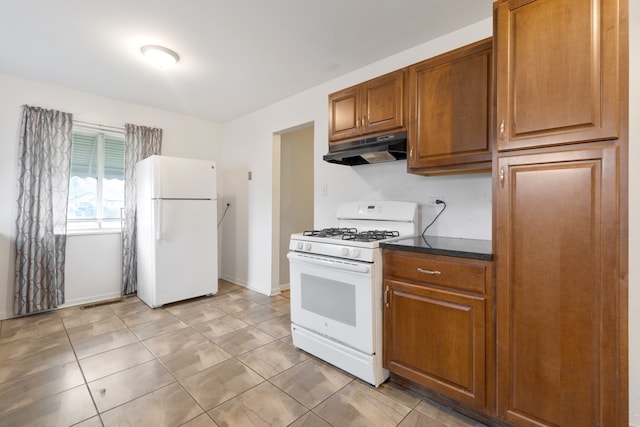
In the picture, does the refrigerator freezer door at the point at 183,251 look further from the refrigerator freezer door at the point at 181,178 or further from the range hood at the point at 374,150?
the range hood at the point at 374,150

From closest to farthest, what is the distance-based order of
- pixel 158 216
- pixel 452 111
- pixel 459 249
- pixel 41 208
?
pixel 459 249
pixel 452 111
pixel 41 208
pixel 158 216

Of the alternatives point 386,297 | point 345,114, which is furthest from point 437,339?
point 345,114

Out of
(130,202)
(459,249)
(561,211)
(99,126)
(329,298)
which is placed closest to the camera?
(561,211)

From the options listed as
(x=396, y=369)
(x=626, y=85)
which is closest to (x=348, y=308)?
(x=396, y=369)

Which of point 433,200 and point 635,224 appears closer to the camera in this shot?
point 635,224

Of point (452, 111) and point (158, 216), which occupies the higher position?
point (452, 111)

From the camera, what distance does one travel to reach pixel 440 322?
5.38 ft

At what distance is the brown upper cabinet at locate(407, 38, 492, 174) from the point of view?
173 centimetres

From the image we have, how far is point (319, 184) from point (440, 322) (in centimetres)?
188

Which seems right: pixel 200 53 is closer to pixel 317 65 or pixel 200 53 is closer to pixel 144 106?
pixel 317 65

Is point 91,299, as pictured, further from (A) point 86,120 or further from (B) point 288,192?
(B) point 288,192

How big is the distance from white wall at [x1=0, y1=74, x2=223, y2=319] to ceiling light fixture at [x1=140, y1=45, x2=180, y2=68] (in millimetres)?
1420

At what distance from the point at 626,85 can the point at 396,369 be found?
177 centimetres

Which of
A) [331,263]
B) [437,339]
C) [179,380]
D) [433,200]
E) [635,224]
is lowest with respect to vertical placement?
[179,380]
